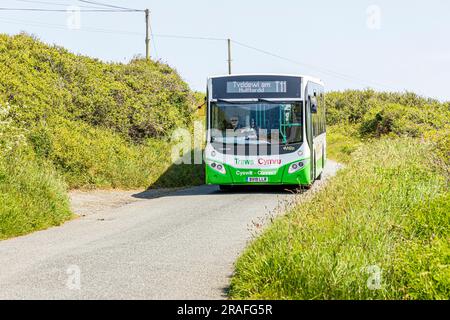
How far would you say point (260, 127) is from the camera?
17.8 meters

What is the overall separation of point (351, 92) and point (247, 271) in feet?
192

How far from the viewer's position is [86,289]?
7.37 metres

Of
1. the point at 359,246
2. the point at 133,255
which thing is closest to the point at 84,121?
the point at 133,255

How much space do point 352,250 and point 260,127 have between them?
1101cm

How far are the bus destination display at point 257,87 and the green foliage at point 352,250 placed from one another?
7.38 metres

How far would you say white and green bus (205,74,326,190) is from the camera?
1791 cm

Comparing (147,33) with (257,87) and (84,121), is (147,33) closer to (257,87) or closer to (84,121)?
(84,121)

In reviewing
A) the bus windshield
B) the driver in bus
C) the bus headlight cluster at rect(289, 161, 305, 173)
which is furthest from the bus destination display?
the bus headlight cluster at rect(289, 161, 305, 173)

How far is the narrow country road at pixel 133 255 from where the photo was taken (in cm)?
738

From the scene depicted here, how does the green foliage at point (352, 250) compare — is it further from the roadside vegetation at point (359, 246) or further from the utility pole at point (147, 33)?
the utility pole at point (147, 33)

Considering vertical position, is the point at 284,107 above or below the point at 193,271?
above

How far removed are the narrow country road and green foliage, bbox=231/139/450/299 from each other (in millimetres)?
636
